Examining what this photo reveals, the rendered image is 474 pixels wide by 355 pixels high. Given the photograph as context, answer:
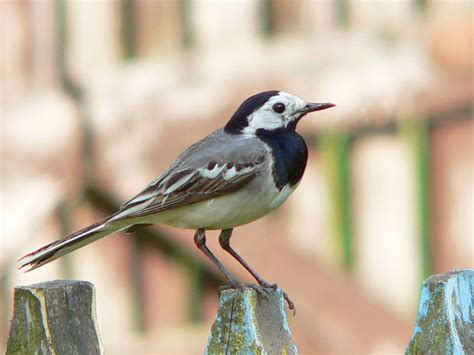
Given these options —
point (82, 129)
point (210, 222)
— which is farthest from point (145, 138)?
Answer: point (210, 222)

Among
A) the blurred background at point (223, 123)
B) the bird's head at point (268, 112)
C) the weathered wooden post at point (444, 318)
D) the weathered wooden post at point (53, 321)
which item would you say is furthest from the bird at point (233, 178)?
the blurred background at point (223, 123)

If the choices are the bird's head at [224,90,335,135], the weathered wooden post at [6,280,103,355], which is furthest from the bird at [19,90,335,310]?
the weathered wooden post at [6,280,103,355]

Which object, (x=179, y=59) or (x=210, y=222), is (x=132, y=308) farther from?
(x=210, y=222)

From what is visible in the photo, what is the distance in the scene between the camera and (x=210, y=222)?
3.92m

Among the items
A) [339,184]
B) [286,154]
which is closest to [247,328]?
[286,154]

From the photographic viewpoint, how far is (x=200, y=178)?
13.0ft

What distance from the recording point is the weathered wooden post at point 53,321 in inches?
118

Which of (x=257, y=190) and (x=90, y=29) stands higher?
(x=90, y=29)

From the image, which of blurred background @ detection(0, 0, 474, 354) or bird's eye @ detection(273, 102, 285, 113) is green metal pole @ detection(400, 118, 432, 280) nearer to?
blurred background @ detection(0, 0, 474, 354)

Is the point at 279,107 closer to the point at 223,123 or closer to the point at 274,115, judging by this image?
the point at 274,115

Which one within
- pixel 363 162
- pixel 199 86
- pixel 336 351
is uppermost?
pixel 199 86

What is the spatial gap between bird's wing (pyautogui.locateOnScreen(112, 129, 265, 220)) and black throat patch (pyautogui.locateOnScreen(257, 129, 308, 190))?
52mm

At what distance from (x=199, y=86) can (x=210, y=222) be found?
180 centimetres

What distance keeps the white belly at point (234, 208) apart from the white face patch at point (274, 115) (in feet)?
0.82
